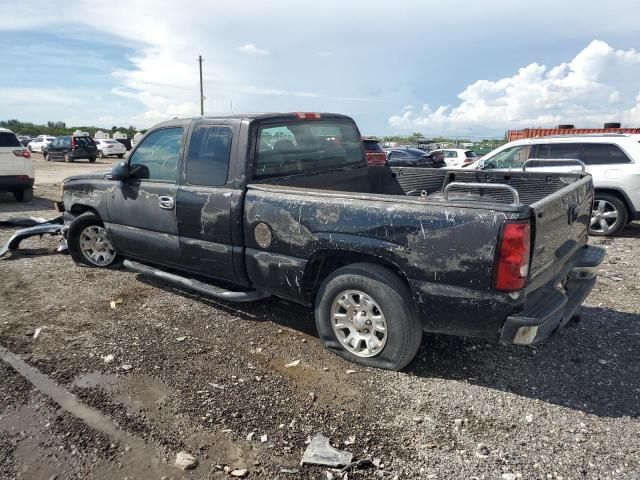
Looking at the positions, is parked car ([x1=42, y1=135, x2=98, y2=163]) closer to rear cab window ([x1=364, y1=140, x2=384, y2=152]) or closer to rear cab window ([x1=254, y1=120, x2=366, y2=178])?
rear cab window ([x1=364, y1=140, x2=384, y2=152])

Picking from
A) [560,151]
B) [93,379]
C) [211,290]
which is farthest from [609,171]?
[93,379]

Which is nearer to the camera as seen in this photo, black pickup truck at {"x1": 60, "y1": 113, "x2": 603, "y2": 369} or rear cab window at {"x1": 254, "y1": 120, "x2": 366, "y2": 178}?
black pickup truck at {"x1": 60, "y1": 113, "x2": 603, "y2": 369}

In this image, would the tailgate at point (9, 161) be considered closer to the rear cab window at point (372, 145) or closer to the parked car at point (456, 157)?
the rear cab window at point (372, 145)

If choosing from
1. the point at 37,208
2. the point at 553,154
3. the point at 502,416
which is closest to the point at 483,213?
the point at 502,416

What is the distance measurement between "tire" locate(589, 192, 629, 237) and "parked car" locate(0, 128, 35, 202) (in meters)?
11.9

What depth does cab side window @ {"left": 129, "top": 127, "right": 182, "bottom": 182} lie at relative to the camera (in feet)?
15.1

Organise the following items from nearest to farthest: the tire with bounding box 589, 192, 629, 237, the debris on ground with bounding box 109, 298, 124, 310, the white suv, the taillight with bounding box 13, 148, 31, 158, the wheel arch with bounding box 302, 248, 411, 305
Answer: the wheel arch with bounding box 302, 248, 411, 305
the debris on ground with bounding box 109, 298, 124, 310
the white suv
the tire with bounding box 589, 192, 629, 237
the taillight with bounding box 13, 148, 31, 158

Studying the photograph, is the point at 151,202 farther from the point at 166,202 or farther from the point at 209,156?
the point at 209,156

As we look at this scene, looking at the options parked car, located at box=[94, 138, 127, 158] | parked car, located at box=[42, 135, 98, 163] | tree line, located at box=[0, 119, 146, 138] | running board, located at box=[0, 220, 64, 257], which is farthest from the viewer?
tree line, located at box=[0, 119, 146, 138]

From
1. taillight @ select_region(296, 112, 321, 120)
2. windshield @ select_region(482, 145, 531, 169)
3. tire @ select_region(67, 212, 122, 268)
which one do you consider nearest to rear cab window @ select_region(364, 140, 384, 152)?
windshield @ select_region(482, 145, 531, 169)

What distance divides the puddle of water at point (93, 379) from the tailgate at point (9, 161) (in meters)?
9.55

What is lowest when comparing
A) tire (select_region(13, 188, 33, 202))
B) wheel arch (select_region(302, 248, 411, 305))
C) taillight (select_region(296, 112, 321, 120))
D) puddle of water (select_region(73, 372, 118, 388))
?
puddle of water (select_region(73, 372, 118, 388))

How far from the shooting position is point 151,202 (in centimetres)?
471

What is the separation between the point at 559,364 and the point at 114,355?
11.2 feet
